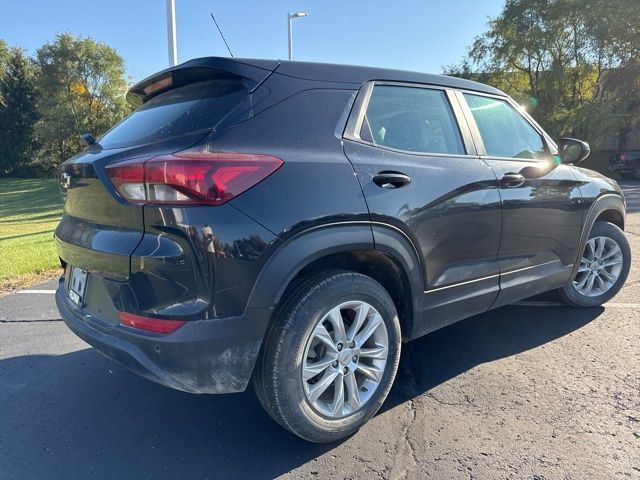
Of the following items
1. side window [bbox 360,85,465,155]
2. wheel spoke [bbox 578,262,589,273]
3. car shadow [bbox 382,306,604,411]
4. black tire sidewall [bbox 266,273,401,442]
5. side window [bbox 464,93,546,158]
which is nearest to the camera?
black tire sidewall [bbox 266,273,401,442]

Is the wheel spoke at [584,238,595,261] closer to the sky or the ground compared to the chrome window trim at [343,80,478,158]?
closer to the ground

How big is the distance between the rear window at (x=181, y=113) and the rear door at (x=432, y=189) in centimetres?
63

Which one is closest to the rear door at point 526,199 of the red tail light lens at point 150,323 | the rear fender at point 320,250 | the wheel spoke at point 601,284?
the wheel spoke at point 601,284

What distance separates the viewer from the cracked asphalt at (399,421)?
230 cm

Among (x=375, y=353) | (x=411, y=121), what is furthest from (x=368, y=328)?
(x=411, y=121)

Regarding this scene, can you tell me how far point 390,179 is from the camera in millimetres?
2504

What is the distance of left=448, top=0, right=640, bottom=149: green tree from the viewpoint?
23.0 metres

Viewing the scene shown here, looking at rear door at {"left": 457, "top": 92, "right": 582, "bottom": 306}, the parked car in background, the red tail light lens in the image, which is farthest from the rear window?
the parked car in background

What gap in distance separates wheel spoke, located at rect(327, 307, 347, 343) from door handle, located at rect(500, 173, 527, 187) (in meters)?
1.49

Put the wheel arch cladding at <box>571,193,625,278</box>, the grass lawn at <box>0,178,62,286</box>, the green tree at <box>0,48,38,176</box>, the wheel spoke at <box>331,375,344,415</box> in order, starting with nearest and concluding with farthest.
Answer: the wheel spoke at <box>331,375,344,415</box> → the wheel arch cladding at <box>571,193,625,278</box> → the grass lawn at <box>0,178,62,286</box> → the green tree at <box>0,48,38,176</box>

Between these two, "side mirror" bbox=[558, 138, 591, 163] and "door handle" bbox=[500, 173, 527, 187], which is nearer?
"door handle" bbox=[500, 173, 527, 187]

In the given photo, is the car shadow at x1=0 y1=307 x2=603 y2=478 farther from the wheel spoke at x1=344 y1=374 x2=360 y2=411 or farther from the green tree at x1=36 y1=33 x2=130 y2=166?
the green tree at x1=36 y1=33 x2=130 y2=166

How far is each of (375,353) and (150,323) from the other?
115cm

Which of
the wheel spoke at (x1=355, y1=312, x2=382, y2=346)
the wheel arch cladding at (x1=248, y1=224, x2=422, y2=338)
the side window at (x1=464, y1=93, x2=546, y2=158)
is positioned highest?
the side window at (x1=464, y1=93, x2=546, y2=158)
